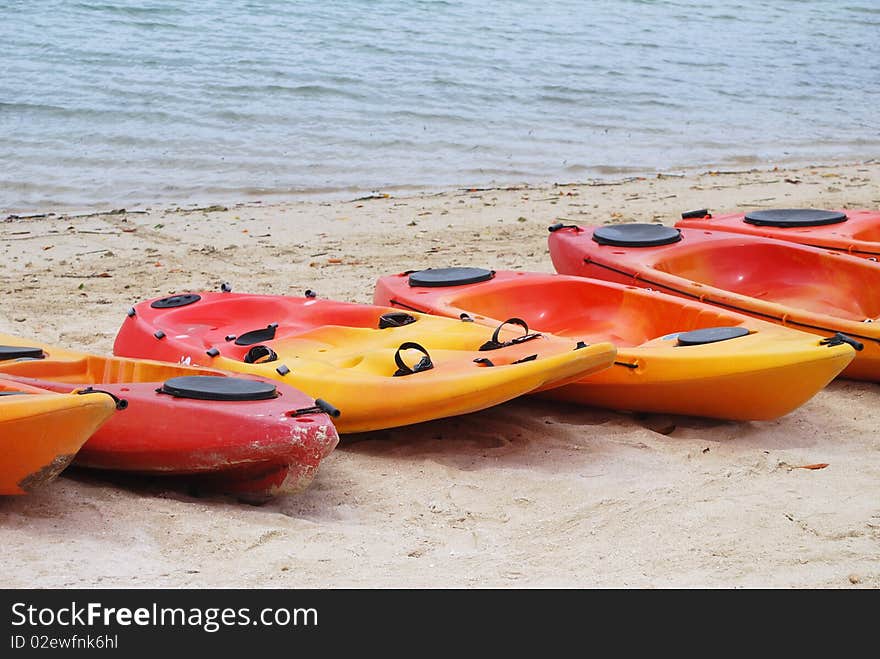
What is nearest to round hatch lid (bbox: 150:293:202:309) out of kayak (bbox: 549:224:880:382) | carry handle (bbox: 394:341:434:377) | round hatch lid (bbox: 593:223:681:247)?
carry handle (bbox: 394:341:434:377)

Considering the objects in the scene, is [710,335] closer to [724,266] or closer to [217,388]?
[724,266]

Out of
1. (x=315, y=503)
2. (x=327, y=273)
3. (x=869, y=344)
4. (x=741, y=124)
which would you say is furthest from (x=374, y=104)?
(x=315, y=503)

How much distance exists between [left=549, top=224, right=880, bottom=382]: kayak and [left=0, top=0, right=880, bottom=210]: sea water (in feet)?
13.4

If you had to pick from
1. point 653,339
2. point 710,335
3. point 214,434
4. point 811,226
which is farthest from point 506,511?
point 811,226

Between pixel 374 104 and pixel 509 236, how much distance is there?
15.9 feet

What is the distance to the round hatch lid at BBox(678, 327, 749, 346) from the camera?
4.24 m

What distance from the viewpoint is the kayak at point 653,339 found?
4016 mm

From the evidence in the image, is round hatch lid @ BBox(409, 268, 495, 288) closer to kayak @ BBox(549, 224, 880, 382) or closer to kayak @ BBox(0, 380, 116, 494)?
kayak @ BBox(549, 224, 880, 382)

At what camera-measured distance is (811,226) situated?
605 cm

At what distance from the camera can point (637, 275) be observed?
17.3ft

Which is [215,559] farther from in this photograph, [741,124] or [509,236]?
[741,124]

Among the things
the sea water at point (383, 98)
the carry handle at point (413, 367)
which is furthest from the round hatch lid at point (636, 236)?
the sea water at point (383, 98)

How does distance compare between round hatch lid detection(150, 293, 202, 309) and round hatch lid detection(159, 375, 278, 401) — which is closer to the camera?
round hatch lid detection(159, 375, 278, 401)

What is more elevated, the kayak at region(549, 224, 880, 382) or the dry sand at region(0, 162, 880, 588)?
the kayak at region(549, 224, 880, 382)
